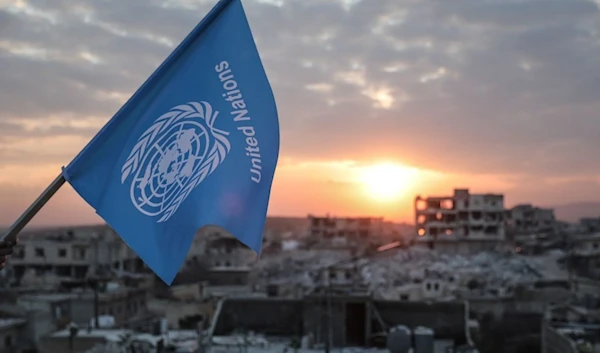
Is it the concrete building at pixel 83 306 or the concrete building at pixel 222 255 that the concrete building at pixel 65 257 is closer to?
the concrete building at pixel 222 255

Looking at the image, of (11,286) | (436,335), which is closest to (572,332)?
(436,335)

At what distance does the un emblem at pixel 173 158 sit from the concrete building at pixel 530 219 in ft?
235

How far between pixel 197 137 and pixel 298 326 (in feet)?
55.1

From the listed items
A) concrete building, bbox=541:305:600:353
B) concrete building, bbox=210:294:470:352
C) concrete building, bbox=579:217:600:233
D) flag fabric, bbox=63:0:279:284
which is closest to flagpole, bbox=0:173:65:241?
flag fabric, bbox=63:0:279:284

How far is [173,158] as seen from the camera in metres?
5.96

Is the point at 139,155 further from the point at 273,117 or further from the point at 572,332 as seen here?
the point at 572,332

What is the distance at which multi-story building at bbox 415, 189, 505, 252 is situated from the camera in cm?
6775

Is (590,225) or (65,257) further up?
(590,225)

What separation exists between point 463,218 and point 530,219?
1443cm

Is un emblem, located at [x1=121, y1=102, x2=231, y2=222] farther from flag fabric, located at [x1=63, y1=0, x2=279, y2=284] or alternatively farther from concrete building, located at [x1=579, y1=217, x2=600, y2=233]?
concrete building, located at [x1=579, y1=217, x2=600, y2=233]

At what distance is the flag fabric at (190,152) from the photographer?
18.8ft

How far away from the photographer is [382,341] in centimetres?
→ 2034

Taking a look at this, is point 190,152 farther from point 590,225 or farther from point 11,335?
point 590,225

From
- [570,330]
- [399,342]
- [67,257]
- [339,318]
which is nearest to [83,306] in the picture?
[339,318]
